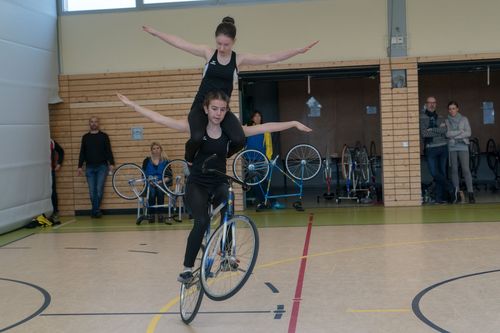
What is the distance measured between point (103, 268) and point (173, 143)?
189 inches

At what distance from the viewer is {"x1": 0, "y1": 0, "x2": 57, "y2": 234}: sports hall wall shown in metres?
9.85

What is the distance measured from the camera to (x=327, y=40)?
37.2 ft

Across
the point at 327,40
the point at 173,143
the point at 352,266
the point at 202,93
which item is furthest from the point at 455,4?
the point at 202,93

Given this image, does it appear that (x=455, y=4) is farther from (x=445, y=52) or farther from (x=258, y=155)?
(x=258, y=155)

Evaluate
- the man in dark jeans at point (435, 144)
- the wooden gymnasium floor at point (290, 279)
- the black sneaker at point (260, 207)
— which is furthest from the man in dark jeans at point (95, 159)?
the man in dark jeans at point (435, 144)

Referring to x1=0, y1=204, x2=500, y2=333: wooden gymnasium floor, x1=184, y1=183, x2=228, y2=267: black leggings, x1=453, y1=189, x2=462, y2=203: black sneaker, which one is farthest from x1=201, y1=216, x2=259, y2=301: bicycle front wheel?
x1=453, y1=189, x2=462, y2=203: black sneaker

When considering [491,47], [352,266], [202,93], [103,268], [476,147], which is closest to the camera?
[202,93]

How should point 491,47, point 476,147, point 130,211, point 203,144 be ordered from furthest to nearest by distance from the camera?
point 476,147, point 130,211, point 491,47, point 203,144

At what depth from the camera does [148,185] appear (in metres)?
10.6

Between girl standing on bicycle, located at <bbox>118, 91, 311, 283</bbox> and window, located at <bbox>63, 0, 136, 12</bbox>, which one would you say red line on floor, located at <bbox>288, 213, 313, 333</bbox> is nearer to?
girl standing on bicycle, located at <bbox>118, 91, 311, 283</bbox>

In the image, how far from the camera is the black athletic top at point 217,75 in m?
5.18

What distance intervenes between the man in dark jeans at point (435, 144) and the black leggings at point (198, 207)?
7.32m

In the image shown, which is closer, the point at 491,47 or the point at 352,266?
the point at 352,266

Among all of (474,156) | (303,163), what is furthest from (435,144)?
(303,163)
